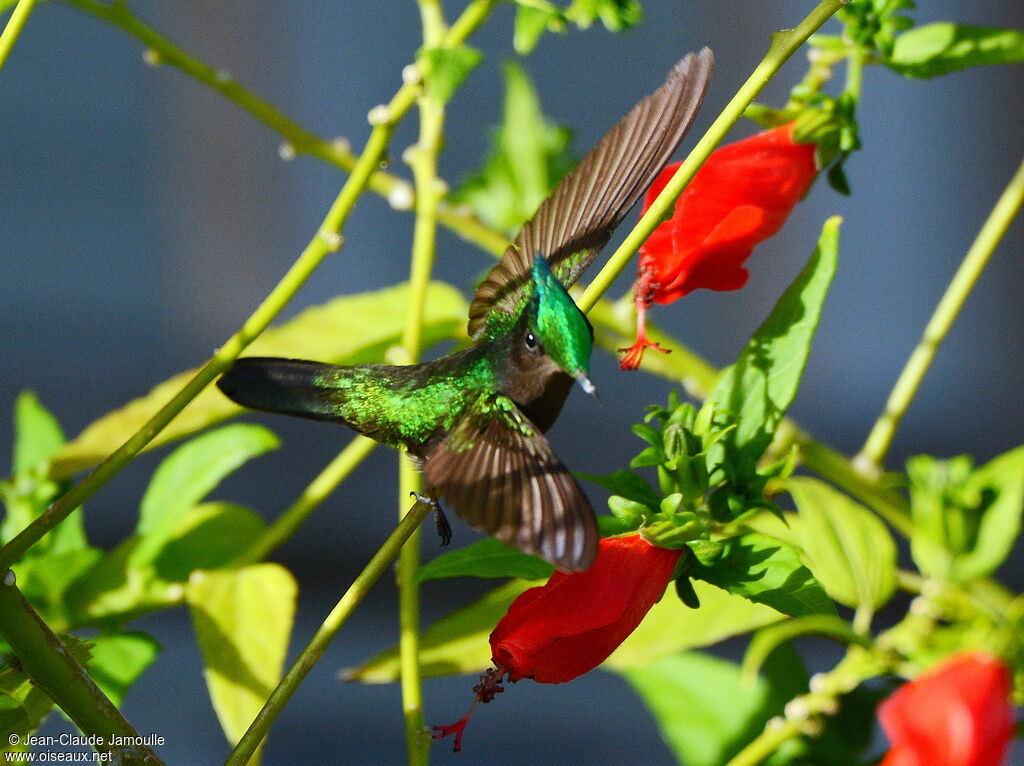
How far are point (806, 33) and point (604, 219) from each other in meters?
0.07

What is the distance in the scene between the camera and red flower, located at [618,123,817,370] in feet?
1.14

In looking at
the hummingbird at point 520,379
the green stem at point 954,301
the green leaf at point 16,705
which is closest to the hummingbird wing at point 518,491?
the hummingbird at point 520,379

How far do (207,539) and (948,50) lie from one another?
0.32 m

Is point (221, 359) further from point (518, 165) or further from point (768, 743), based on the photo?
point (518, 165)

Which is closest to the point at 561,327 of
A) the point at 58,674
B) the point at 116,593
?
the point at 58,674

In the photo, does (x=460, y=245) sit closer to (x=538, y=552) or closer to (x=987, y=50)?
(x=987, y=50)

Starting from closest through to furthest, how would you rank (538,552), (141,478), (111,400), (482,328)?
(538,552), (482,328), (141,478), (111,400)

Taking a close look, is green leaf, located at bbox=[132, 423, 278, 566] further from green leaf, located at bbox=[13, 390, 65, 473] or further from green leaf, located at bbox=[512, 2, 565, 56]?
green leaf, located at bbox=[512, 2, 565, 56]

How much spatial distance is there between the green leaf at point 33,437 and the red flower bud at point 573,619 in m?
0.24

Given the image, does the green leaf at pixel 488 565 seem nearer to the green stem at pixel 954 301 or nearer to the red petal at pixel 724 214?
the red petal at pixel 724 214

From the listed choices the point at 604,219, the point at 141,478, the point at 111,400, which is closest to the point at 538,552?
the point at 604,219

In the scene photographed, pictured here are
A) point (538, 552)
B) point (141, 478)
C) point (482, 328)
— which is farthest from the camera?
point (141, 478)

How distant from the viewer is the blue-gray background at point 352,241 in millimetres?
1612

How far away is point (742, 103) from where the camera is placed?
0.86 ft
